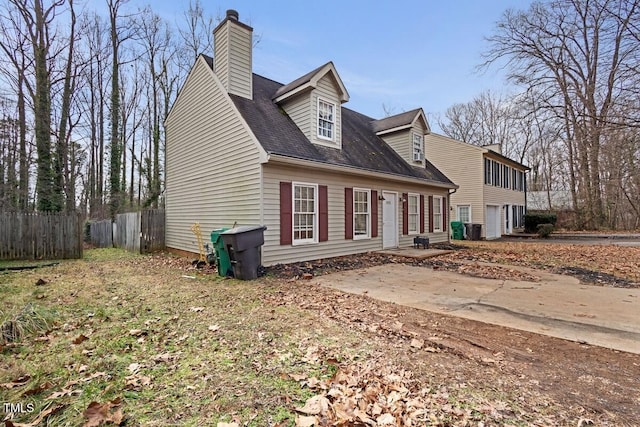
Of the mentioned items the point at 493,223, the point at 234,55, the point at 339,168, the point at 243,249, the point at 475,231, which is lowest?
the point at 475,231

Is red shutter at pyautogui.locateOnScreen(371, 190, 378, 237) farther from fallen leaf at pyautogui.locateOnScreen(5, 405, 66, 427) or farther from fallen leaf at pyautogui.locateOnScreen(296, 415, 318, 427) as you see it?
fallen leaf at pyautogui.locateOnScreen(5, 405, 66, 427)

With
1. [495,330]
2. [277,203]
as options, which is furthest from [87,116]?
[495,330]

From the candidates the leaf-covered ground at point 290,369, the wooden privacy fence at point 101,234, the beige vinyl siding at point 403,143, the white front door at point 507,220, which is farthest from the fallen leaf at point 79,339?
the white front door at point 507,220

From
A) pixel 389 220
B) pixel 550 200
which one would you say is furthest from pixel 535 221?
pixel 389 220

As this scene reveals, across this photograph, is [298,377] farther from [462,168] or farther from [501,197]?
[501,197]

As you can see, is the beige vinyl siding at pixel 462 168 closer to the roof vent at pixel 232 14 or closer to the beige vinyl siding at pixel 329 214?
the beige vinyl siding at pixel 329 214

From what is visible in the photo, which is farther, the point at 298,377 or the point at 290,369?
the point at 290,369

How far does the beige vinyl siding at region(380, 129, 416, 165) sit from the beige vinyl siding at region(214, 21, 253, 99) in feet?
24.2

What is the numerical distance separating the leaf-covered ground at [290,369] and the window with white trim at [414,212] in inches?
343

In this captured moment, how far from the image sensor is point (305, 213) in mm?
8898

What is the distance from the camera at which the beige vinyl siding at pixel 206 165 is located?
8265mm

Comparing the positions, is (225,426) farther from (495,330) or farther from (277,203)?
(277,203)

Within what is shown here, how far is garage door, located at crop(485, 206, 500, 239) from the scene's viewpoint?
19266 millimetres

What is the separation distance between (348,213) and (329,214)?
34.7 inches
